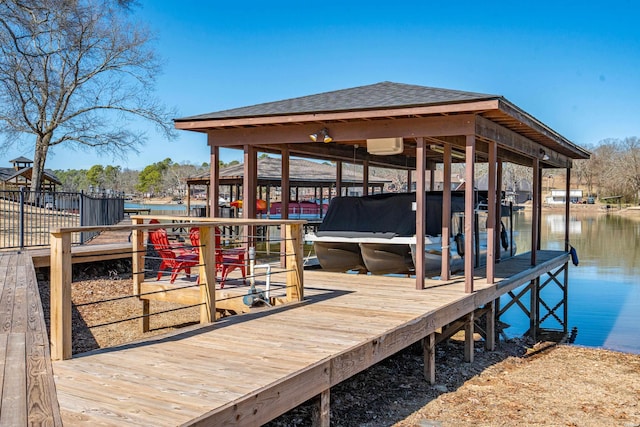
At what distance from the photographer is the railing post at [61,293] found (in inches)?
179

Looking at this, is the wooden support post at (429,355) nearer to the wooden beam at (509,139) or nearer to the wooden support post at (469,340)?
the wooden support post at (469,340)

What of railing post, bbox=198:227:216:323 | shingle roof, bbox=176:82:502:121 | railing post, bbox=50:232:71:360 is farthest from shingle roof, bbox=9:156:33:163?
railing post, bbox=50:232:71:360

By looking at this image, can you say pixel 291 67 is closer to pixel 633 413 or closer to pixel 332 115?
pixel 332 115

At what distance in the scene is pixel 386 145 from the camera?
9430 mm

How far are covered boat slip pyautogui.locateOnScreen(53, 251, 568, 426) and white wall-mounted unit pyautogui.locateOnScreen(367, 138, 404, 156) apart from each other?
2558 millimetres

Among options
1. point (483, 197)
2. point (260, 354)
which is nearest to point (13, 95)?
point (483, 197)

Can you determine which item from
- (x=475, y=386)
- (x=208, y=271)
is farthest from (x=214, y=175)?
(x=475, y=386)

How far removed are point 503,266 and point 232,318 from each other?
25.3ft

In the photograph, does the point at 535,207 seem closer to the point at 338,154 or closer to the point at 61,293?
the point at 338,154

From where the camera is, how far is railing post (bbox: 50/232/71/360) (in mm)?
4543

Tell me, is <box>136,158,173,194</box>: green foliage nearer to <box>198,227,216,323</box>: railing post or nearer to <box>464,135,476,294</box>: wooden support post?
<box>464,135,476,294</box>: wooden support post

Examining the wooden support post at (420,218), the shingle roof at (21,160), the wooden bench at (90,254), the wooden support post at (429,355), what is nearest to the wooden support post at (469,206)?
the wooden support post at (420,218)

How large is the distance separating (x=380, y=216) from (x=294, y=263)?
301 cm

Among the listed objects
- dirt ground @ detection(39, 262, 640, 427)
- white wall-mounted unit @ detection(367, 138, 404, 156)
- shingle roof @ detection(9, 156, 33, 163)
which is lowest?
dirt ground @ detection(39, 262, 640, 427)
